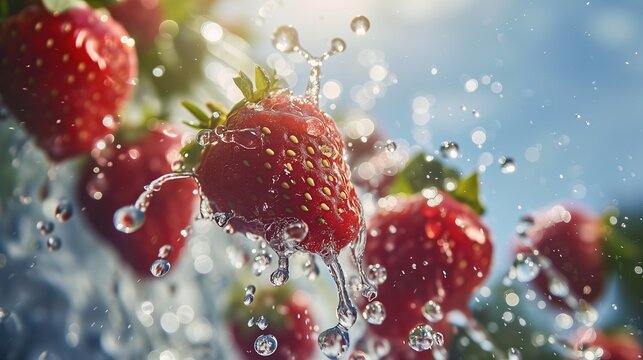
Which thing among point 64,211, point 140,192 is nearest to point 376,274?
point 140,192

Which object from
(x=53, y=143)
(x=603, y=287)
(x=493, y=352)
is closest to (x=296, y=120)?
(x=53, y=143)

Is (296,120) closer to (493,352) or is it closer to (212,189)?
(212,189)

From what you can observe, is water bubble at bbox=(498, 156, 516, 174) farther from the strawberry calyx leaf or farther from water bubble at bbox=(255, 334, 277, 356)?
water bubble at bbox=(255, 334, 277, 356)

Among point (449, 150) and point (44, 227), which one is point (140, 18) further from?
point (449, 150)

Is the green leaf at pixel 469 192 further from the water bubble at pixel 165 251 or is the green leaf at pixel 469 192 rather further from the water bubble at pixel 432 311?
the water bubble at pixel 165 251

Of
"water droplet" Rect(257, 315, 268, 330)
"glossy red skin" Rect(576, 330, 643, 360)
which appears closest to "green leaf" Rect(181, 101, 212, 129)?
"water droplet" Rect(257, 315, 268, 330)

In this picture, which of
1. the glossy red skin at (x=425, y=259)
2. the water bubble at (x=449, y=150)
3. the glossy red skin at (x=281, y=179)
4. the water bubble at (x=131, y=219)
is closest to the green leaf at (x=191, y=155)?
the glossy red skin at (x=281, y=179)

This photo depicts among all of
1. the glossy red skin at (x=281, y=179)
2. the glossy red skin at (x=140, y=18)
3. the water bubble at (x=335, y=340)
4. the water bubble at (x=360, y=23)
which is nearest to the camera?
the glossy red skin at (x=281, y=179)
